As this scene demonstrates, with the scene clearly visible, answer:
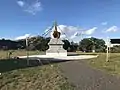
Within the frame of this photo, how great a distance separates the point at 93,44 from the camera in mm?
76188

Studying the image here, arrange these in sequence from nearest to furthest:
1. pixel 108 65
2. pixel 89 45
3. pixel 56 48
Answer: pixel 108 65 → pixel 56 48 → pixel 89 45

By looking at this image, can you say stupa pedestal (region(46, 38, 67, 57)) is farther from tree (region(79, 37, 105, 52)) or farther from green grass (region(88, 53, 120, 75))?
tree (region(79, 37, 105, 52))

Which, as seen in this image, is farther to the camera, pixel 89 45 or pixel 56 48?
pixel 89 45

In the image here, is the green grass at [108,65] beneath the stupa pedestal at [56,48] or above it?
beneath

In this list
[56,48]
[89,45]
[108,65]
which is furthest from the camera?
[89,45]

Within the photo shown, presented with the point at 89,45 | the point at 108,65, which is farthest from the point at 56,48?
the point at 89,45

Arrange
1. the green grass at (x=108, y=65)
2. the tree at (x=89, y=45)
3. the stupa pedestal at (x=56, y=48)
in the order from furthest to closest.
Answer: the tree at (x=89, y=45), the stupa pedestal at (x=56, y=48), the green grass at (x=108, y=65)

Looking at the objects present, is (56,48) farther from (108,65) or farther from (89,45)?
(89,45)

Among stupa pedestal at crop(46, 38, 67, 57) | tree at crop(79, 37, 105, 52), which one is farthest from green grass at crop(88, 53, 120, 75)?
tree at crop(79, 37, 105, 52)

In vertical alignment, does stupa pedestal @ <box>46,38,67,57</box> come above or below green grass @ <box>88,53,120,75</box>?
above

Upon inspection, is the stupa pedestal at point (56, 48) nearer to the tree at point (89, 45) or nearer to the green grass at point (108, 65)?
the green grass at point (108, 65)

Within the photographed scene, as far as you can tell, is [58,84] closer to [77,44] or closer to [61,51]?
[61,51]

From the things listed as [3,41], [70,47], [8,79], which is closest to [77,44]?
[70,47]

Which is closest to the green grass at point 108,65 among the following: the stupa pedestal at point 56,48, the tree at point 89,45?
the stupa pedestal at point 56,48
